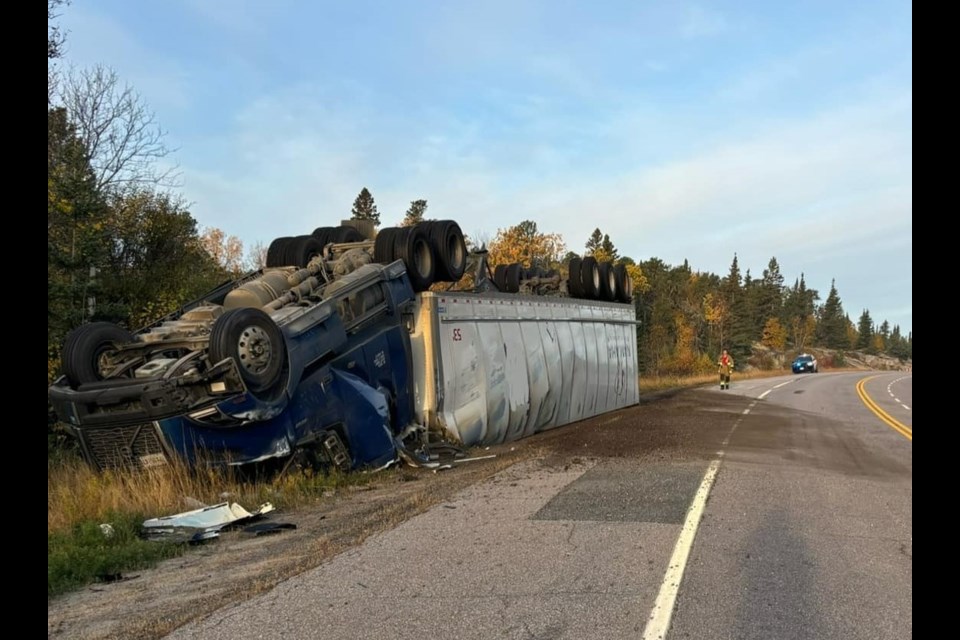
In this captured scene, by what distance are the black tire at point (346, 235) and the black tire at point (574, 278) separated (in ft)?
19.8

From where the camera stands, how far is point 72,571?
17.0ft

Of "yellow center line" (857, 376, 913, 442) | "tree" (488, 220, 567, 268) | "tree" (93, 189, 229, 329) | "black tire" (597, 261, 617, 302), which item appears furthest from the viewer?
"tree" (488, 220, 567, 268)

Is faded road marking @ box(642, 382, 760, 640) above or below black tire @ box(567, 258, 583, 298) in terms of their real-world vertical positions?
Answer: below

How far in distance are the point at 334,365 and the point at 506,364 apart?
148 inches

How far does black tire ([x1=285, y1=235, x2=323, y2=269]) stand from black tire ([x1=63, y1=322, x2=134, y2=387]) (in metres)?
3.67

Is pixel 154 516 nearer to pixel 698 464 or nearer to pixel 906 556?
pixel 698 464

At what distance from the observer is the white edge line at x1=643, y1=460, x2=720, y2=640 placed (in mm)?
3500

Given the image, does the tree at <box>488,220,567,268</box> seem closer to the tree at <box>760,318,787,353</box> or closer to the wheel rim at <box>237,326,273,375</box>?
the wheel rim at <box>237,326,273,375</box>

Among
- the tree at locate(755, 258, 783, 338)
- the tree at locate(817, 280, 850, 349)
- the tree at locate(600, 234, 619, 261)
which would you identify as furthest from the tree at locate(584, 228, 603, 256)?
the tree at locate(817, 280, 850, 349)

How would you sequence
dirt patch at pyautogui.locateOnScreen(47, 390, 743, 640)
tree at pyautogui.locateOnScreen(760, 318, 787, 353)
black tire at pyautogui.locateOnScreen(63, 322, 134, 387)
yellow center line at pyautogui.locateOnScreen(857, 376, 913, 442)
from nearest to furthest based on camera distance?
dirt patch at pyautogui.locateOnScreen(47, 390, 743, 640)
black tire at pyautogui.locateOnScreen(63, 322, 134, 387)
yellow center line at pyautogui.locateOnScreen(857, 376, 913, 442)
tree at pyautogui.locateOnScreen(760, 318, 787, 353)

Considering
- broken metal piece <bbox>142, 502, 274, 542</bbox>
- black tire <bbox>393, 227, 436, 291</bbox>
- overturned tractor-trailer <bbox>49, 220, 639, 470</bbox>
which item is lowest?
broken metal piece <bbox>142, 502, 274, 542</bbox>

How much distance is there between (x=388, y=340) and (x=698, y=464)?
14.1ft

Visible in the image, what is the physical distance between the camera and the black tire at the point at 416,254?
1007cm
